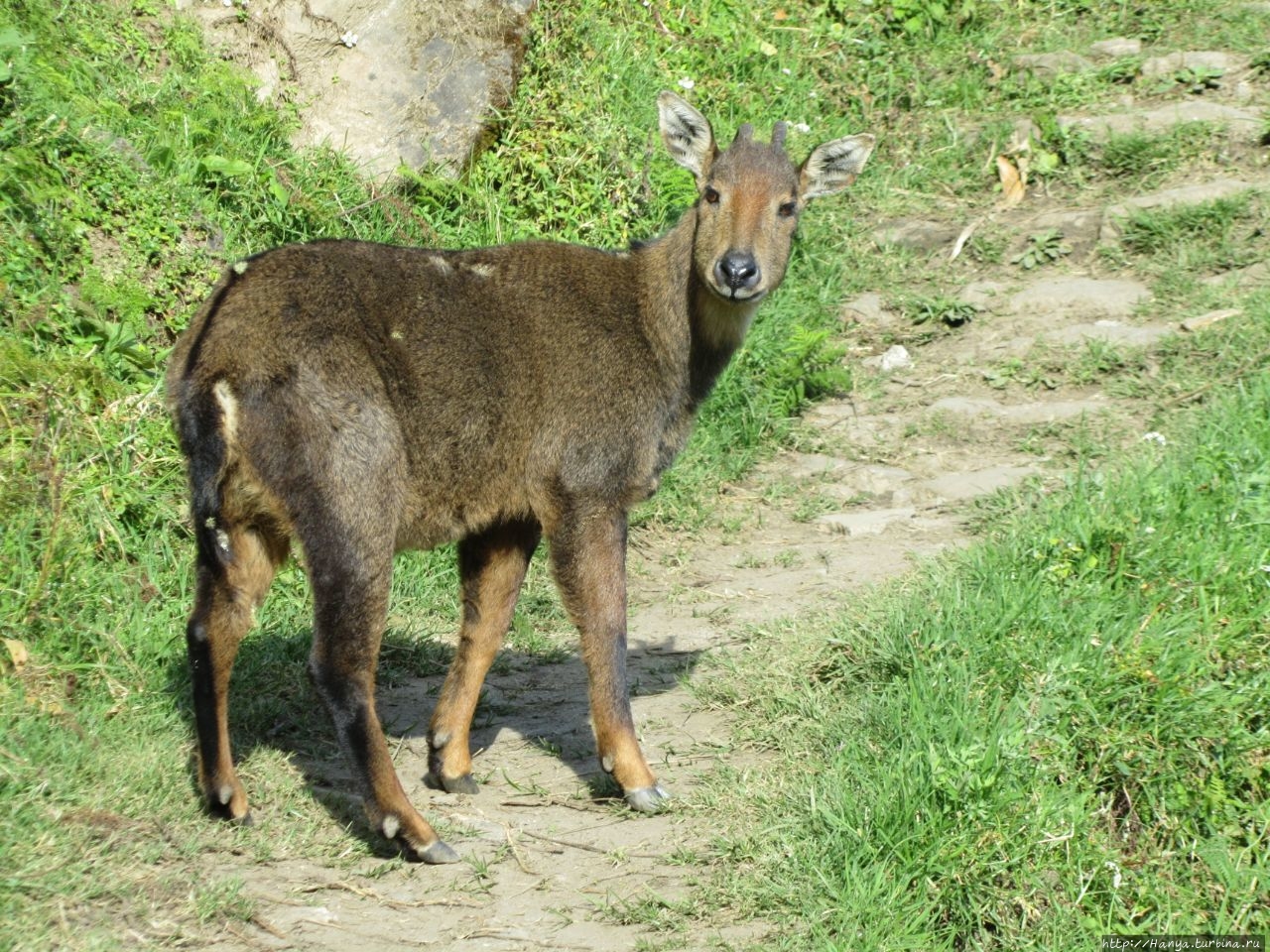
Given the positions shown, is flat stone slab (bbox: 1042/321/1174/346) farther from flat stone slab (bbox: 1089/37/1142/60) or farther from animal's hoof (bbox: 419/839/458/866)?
animal's hoof (bbox: 419/839/458/866)

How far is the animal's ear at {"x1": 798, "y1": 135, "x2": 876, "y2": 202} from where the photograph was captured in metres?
6.44

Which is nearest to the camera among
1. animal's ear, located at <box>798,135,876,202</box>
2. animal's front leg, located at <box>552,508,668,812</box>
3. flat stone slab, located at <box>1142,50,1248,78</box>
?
animal's front leg, located at <box>552,508,668,812</box>

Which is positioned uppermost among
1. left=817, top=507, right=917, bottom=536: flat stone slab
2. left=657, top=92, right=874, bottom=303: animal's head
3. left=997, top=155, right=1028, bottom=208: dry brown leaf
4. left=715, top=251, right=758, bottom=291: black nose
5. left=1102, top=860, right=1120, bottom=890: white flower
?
left=657, top=92, right=874, bottom=303: animal's head

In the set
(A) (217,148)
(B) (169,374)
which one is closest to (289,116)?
(A) (217,148)

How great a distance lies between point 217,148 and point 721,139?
151 inches

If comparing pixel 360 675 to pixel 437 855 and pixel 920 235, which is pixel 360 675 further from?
pixel 920 235

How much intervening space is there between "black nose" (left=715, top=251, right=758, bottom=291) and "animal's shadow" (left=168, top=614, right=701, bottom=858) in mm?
1946

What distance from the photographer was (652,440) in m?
5.78

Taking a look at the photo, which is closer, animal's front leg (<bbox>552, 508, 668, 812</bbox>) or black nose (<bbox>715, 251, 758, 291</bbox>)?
animal's front leg (<bbox>552, 508, 668, 812</bbox>)

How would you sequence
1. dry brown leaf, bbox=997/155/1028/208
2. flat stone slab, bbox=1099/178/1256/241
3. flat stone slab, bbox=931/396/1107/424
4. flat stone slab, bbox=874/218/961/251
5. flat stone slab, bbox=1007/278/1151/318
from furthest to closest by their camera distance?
dry brown leaf, bbox=997/155/1028/208, flat stone slab, bbox=874/218/961/251, flat stone slab, bbox=1099/178/1256/241, flat stone slab, bbox=1007/278/1151/318, flat stone slab, bbox=931/396/1107/424

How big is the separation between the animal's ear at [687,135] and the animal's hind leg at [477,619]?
193 cm

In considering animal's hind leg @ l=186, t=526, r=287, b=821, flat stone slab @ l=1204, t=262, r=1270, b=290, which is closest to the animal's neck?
animal's hind leg @ l=186, t=526, r=287, b=821

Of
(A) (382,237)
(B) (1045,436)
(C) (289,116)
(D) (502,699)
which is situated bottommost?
(D) (502,699)

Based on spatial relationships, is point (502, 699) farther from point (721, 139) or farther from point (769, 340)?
point (721, 139)
